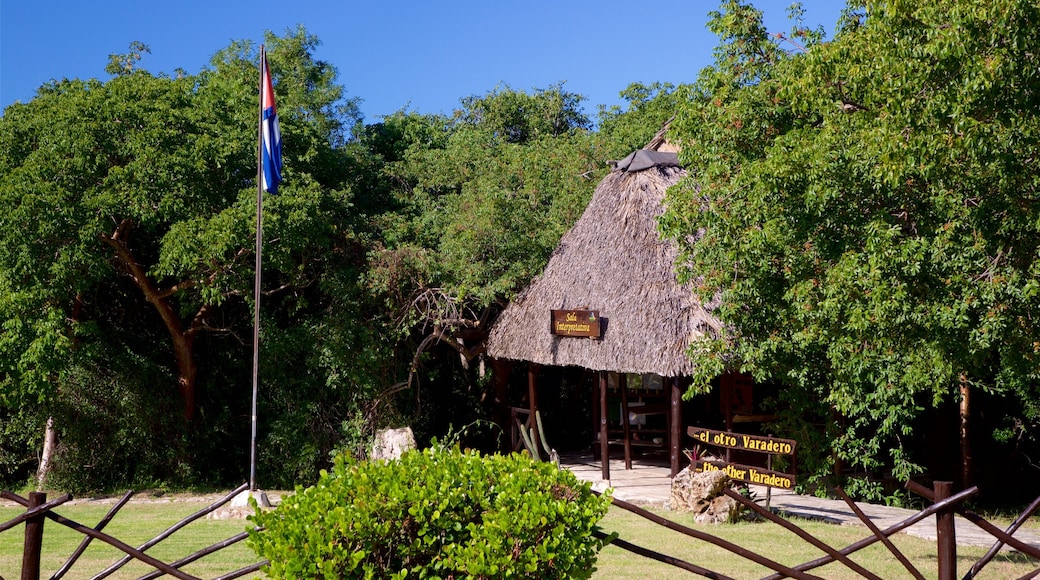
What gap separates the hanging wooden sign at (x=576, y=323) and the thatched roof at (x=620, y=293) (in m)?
0.11

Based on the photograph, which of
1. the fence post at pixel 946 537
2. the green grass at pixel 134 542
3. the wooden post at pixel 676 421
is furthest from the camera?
the wooden post at pixel 676 421

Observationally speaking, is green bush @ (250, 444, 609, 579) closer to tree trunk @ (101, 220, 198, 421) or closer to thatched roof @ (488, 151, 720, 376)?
thatched roof @ (488, 151, 720, 376)

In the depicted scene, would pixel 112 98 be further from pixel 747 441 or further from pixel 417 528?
pixel 417 528

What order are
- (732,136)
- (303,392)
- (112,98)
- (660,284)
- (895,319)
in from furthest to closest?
(303,392) < (112,98) < (660,284) < (732,136) < (895,319)

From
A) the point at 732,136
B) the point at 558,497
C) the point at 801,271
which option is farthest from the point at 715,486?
the point at 558,497

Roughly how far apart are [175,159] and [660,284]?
20.4 feet

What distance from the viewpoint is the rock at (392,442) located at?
43.2 ft

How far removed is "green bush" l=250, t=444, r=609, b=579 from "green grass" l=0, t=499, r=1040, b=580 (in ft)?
9.92

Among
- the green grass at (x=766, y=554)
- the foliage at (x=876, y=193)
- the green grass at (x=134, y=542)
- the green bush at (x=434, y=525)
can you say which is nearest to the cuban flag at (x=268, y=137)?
the green grass at (x=134, y=542)

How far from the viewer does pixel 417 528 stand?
4.23 metres

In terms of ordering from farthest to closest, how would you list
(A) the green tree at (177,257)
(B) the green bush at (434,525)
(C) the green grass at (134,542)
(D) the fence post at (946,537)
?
(A) the green tree at (177,257), (C) the green grass at (134,542), (D) the fence post at (946,537), (B) the green bush at (434,525)

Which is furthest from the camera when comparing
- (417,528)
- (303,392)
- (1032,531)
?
(303,392)

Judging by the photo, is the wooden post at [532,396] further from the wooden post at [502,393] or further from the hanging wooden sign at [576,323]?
the wooden post at [502,393]

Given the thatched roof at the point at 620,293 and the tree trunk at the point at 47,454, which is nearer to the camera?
the thatched roof at the point at 620,293
